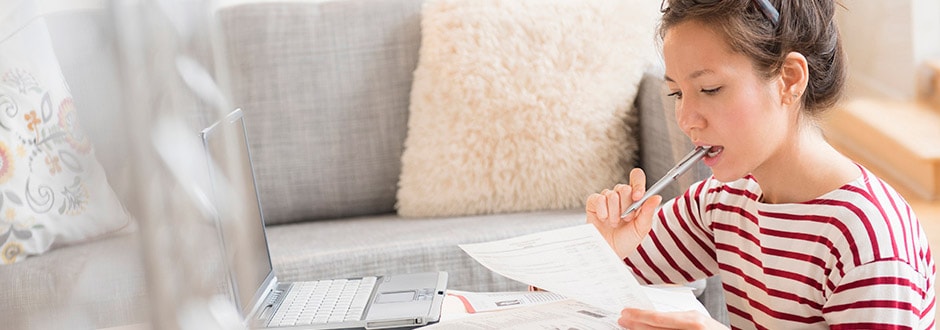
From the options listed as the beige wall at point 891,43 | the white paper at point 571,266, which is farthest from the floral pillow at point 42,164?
the beige wall at point 891,43

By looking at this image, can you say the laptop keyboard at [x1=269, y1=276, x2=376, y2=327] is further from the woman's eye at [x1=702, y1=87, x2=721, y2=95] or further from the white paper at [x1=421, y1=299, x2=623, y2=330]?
the woman's eye at [x1=702, y1=87, x2=721, y2=95]

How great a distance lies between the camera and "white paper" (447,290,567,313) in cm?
101

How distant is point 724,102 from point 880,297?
0.24 m

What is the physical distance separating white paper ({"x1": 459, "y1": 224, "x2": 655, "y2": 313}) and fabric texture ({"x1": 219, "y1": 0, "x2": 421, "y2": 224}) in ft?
3.58

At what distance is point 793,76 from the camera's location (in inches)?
40.4

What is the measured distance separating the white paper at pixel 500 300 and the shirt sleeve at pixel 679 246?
23cm

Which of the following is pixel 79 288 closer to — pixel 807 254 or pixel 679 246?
pixel 807 254

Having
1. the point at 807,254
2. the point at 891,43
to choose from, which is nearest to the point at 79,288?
the point at 807,254

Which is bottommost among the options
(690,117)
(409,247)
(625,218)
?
(409,247)

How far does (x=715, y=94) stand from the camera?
1.00m

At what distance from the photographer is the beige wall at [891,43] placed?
12.0ft

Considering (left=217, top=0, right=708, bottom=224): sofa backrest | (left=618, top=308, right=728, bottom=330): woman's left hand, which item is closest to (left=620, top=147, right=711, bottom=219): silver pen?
(left=618, top=308, right=728, bottom=330): woman's left hand

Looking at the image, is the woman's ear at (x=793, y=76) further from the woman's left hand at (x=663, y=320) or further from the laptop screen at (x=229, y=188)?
the laptop screen at (x=229, y=188)

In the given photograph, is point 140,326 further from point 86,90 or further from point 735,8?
point 735,8
